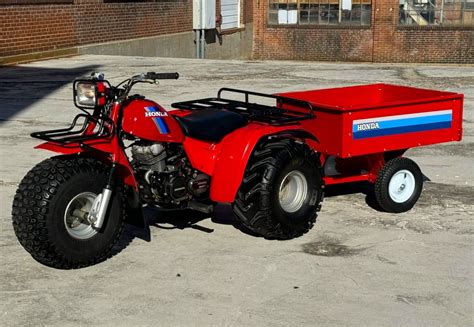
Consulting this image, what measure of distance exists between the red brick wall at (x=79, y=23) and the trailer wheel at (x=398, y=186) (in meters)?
13.4

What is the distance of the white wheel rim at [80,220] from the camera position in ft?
18.2

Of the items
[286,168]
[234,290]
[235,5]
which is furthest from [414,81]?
[235,5]

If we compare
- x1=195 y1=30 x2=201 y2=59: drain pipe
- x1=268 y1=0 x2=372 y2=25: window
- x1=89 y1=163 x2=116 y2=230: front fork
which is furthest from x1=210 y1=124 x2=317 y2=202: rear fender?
x1=268 y1=0 x2=372 y2=25: window

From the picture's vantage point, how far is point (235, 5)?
33.0 metres

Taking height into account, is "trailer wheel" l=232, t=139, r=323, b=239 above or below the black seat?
below

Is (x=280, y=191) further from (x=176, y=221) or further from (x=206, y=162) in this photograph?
(x=176, y=221)

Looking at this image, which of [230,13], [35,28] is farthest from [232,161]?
[230,13]

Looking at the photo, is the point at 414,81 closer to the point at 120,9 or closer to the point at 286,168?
the point at 120,9

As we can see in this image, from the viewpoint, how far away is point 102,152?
570cm

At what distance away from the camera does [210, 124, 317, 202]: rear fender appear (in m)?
6.15

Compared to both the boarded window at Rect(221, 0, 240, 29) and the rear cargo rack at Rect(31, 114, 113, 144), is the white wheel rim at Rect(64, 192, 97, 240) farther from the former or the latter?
the boarded window at Rect(221, 0, 240, 29)

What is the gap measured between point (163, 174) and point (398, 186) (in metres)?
2.44

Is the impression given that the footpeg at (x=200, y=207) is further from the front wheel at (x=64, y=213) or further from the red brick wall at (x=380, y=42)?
the red brick wall at (x=380, y=42)

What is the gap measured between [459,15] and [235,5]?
8.76m
